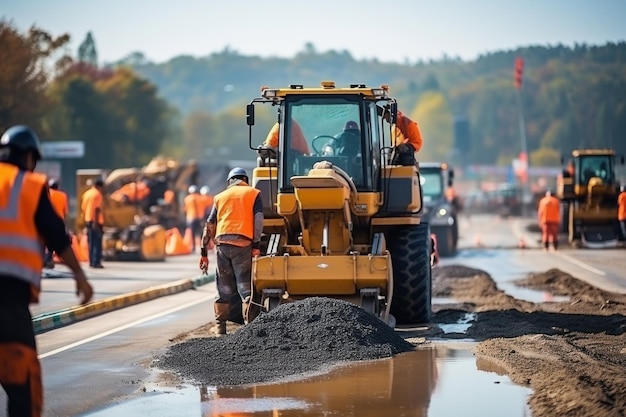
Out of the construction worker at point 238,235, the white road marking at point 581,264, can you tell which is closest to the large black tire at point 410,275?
the construction worker at point 238,235

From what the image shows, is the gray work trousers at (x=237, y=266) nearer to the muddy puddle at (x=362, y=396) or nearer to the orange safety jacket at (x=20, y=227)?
the muddy puddle at (x=362, y=396)

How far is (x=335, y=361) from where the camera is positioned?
11664 millimetres

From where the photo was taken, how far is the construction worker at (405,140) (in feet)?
50.9

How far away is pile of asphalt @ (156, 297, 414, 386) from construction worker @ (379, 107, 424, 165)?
312 centimetres

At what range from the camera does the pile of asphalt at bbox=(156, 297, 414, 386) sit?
1135 centimetres

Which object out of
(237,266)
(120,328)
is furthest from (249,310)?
(120,328)

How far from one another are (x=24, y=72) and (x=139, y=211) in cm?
1807

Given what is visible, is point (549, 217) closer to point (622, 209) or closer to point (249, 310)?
point (622, 209)

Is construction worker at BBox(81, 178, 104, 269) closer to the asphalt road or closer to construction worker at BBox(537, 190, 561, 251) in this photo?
the asphalt road

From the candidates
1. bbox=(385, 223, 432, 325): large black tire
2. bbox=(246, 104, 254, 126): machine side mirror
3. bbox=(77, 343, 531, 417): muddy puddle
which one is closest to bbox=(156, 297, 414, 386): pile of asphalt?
bbox=(77, 343, 531, 417): muddy puddle

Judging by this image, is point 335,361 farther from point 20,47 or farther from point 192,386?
point 20,47

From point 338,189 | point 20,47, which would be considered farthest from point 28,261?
point 20,47

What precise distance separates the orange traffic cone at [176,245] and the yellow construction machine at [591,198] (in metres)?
12.2

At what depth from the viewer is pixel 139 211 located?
116ft
